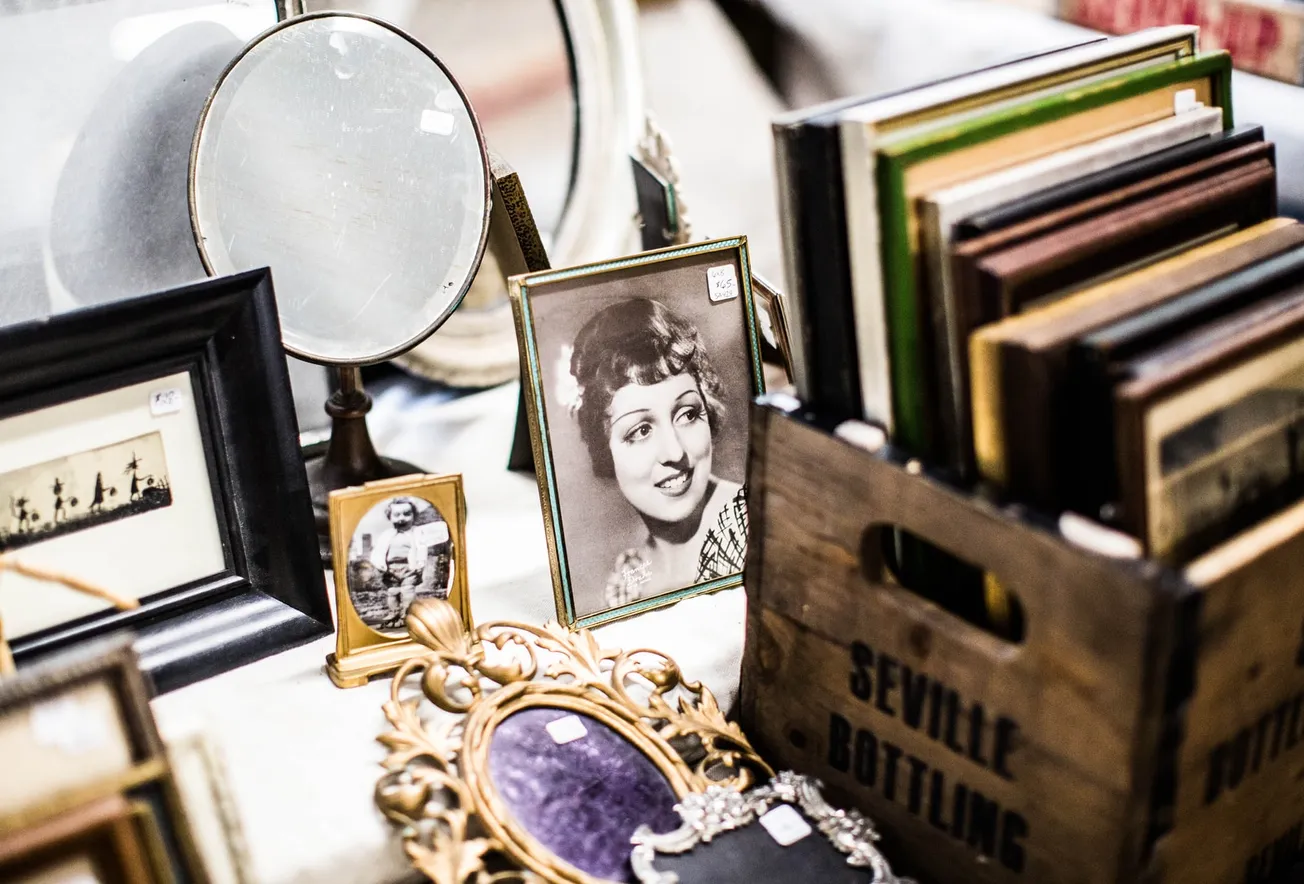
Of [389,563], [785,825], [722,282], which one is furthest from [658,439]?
[785,825]

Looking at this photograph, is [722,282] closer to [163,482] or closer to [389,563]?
[389,563]

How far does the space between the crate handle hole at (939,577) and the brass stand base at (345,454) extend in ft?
1.96

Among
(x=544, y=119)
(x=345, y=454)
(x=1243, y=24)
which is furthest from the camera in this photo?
(x=544, y=119)

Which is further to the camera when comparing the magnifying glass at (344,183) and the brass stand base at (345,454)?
the brass stand base at (345,454)

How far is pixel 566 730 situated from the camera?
3.14 feet

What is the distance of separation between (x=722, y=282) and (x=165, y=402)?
52cm

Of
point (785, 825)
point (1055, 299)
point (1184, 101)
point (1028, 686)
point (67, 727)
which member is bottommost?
point (785, 825)

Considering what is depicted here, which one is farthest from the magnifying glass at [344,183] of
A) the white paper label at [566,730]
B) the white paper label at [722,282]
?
the white paper label at [566,730]

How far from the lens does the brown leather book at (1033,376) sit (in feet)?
2.37

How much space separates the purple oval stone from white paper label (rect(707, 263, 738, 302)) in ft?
1.41

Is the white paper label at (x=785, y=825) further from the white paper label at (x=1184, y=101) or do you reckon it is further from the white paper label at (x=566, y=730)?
the white paper label at (x=1184, y=101)

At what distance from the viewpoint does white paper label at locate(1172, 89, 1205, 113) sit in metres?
0.93

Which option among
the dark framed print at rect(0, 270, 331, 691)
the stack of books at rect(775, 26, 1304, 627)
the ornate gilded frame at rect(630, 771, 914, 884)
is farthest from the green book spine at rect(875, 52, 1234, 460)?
the dark framed print at rect(0, 270, 331, 691)

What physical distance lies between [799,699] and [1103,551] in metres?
0.33
